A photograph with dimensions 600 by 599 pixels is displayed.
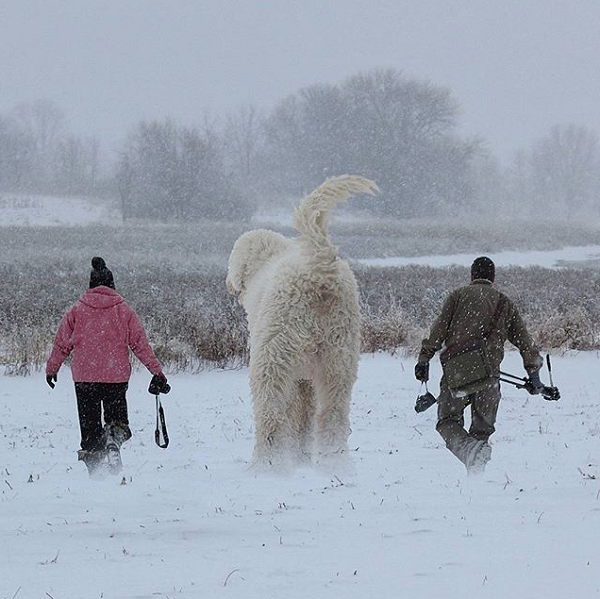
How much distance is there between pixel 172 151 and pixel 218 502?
47.0 meters

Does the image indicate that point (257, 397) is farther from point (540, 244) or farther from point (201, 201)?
point (201, 201)

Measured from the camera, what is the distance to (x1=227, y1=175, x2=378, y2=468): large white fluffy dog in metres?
5.27

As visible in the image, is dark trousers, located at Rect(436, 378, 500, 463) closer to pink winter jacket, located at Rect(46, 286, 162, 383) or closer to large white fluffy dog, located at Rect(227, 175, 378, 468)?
large white fluffy dog, located at Rect(227, 175, 378, 468)

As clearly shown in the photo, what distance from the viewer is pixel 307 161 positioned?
6225 cm

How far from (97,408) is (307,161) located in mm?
Result: 57656

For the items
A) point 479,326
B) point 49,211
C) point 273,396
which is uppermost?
point 479,326

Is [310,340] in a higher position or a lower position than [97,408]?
higher

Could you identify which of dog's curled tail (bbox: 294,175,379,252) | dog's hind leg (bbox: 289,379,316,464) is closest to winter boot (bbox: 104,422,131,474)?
dog's hind leg (bbox: 289,379,316,464)

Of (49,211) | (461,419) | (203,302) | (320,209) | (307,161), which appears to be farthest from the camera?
(307,161)

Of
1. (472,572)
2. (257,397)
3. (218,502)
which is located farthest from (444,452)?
(472,572)

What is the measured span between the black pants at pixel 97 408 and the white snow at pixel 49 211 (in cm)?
3712

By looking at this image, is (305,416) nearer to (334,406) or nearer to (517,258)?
(334,406)

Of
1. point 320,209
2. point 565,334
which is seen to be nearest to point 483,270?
point 320,209

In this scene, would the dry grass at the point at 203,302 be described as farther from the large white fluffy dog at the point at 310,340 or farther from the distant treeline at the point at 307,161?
the distant treeline at the point at 307,161
